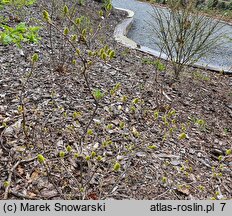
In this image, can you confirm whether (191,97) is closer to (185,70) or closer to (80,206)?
(185,70)

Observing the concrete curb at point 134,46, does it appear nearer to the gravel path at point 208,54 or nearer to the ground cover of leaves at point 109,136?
the gravel path at point 208,54

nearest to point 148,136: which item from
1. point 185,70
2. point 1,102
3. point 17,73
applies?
point 1,102

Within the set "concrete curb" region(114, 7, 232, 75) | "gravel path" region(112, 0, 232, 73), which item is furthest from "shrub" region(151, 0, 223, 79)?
"gravel path" region(112, 0, 232, 73)

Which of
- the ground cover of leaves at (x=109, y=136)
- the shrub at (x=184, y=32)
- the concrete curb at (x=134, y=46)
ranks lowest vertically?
the ground cover of leaves at (x=109, y=136)

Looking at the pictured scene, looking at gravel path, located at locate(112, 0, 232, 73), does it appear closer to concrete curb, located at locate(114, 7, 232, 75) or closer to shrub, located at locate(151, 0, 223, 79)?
concrete curb, located at locate(114, 7, 232, 75)

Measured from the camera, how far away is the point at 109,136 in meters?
2.58

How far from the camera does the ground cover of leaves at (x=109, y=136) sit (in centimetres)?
201

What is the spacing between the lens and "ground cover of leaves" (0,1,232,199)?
6.59 ft

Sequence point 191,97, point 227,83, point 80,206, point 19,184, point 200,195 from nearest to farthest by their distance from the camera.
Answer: point 80,206 < point 19,184 < point 200,195 < point 191,97 < point 227,83

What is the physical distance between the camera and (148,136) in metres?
2.74

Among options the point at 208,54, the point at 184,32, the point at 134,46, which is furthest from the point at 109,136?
the point at 208,54

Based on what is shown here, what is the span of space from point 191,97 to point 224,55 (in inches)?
151

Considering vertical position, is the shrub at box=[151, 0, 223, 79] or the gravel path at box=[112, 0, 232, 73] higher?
the shrub at box=[151, 0, 223, 79]

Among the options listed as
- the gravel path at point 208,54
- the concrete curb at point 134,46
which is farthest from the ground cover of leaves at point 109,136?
the gravel path at point 208,54
